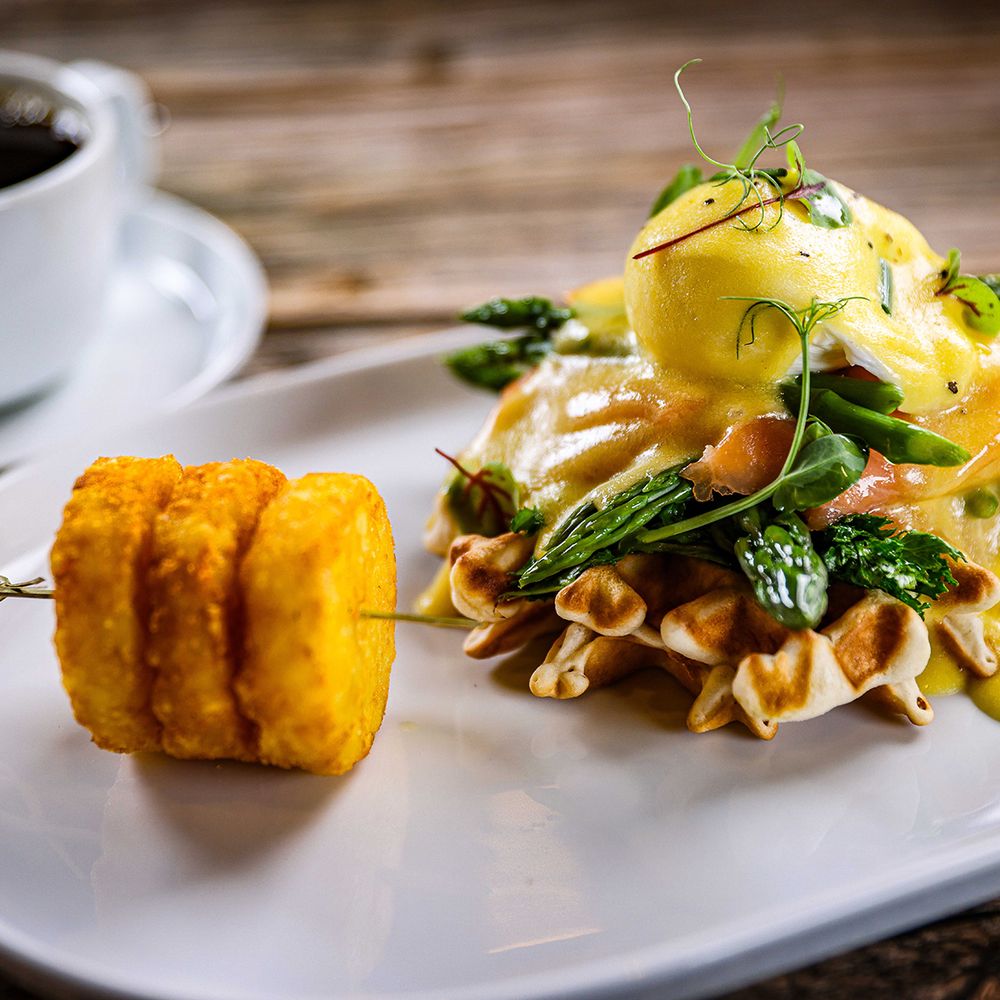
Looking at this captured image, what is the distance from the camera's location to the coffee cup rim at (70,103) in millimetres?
3180

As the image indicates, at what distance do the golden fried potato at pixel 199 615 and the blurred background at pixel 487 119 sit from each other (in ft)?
6.43

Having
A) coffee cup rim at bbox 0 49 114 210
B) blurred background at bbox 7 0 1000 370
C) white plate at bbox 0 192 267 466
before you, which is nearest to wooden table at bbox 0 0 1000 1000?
blurred background at bbox 7 0 1000 370

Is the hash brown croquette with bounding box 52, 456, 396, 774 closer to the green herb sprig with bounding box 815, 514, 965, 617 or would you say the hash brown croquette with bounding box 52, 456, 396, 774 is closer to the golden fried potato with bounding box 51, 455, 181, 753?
the golden fried potato with bounding box 51, 455, 181, 753

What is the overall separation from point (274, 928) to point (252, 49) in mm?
5706

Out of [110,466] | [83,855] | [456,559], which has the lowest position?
[83,855]

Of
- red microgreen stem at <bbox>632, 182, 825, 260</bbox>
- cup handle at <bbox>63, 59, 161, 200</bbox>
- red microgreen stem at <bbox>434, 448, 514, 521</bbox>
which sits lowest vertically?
red microgreen stem at <bbox>434, 448, 514, 521</bbox>

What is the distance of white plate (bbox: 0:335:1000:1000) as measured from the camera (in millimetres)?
1691

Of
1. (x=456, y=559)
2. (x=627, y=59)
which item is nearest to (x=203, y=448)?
(x=456, y=559)

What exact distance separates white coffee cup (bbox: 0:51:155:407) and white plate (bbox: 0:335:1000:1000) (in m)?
1.15

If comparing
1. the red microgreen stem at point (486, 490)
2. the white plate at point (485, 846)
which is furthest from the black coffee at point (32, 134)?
the red microgreen stem at point (486, 490)

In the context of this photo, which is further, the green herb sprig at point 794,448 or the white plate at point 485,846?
the green herb sprig at point 794,448

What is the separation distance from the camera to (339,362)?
10.5 feet

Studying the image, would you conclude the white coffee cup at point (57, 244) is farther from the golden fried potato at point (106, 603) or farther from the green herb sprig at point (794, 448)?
the green herb sprig at point (794, 448)

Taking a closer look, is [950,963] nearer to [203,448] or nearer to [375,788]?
[375,788]
